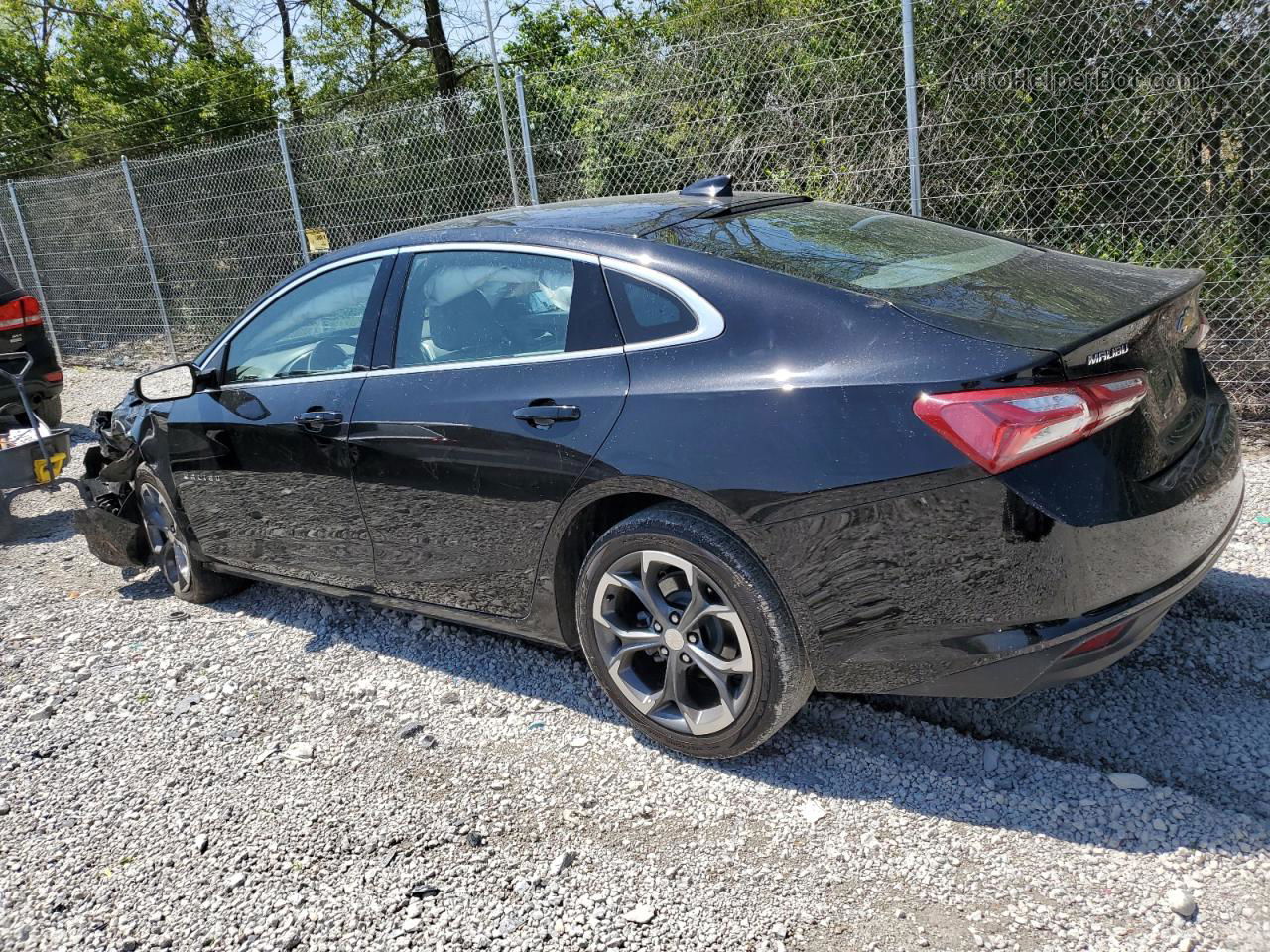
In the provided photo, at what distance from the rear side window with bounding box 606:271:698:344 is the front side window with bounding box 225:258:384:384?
1.19 metres

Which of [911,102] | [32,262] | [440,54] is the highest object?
[440,54]

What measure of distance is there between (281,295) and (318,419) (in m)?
0.74

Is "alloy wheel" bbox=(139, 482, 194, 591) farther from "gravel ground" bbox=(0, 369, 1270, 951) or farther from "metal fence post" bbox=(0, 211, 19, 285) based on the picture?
"metal fence post" bbox=(0, 211, 19, 285)

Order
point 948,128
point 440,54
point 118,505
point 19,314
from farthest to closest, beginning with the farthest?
point 440,54
point 19,314
point 948,128
point 118,505

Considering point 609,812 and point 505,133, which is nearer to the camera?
point 609,812

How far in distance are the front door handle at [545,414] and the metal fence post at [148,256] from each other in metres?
10.3

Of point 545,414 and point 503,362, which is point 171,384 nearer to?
point 503,362

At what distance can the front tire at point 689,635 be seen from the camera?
2768 mm

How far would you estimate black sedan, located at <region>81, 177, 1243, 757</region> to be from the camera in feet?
8.09

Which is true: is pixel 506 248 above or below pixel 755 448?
above

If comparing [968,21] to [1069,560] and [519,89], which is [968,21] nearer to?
[519,89]

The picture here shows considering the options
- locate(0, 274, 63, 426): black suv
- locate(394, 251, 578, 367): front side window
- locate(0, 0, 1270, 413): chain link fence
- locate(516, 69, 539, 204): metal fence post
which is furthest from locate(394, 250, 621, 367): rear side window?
locate(0, 274, 63, 426): black suv

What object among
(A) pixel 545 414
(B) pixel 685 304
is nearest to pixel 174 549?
(A) pixel 545 414

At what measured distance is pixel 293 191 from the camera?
33.0ft
